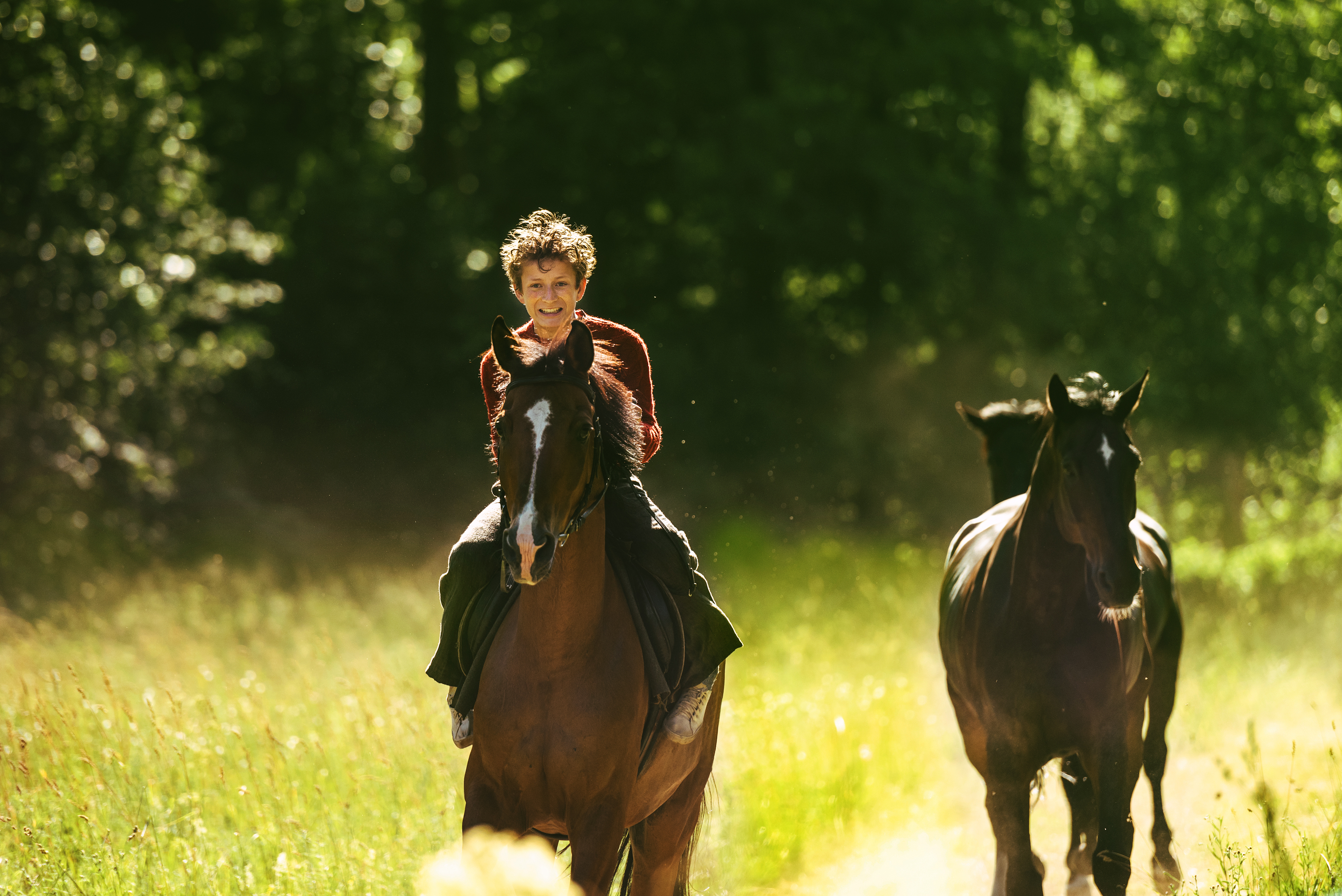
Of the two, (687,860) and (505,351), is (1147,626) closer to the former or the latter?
(687,860)

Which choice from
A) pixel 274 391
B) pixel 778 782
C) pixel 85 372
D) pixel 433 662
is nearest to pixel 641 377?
pixel 433 662

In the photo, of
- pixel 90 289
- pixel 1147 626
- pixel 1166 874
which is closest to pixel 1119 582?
pixel 1147 626

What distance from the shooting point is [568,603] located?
13.5ft

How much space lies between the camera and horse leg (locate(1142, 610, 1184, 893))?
6.84 m

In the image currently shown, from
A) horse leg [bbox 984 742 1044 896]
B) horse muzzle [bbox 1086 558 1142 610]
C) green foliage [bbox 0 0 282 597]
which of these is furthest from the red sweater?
green foliage [bbox 0 0 282 597]

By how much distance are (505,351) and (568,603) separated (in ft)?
2.90

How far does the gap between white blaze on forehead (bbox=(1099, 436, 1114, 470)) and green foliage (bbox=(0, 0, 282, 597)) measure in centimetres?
1181

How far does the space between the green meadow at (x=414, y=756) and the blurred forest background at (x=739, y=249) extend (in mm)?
4121

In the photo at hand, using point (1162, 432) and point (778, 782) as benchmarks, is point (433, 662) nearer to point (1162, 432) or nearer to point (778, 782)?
point (778, 782)

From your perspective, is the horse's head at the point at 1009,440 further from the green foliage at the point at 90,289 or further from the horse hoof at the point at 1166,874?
the green foliage at the point at 90,289

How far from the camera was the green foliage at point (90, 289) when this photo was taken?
13.7 m

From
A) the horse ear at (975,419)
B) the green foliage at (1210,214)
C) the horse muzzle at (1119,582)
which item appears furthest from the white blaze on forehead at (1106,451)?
the green foliage at (1210,214)

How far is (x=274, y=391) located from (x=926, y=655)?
11158 mm

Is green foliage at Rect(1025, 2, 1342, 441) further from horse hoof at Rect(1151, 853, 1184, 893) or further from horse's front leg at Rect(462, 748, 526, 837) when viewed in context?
horse's front leg at Rect(462, 748, 526, 837)
